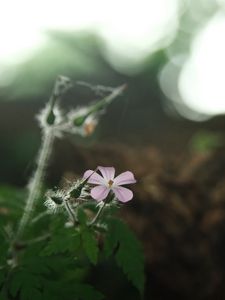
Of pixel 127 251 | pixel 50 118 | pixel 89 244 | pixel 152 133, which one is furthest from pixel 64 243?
pixel 152 133

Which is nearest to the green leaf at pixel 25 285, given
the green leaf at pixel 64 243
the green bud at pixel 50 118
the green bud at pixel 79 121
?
the green leaf at pixel 64 243

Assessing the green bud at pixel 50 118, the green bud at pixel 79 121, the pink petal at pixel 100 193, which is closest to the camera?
the pink petal at pixel 100 193

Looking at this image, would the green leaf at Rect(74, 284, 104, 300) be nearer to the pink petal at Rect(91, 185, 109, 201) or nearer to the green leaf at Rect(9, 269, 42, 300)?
the green leaf at Rect(9, 269, 42, 300)

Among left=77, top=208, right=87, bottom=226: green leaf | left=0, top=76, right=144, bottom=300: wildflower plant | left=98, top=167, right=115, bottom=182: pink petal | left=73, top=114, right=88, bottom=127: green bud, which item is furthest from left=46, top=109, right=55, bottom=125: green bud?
left=98, top=167, right=115, bottom=182: pink petal

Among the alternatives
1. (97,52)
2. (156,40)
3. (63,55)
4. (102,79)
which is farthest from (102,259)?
(156,40)

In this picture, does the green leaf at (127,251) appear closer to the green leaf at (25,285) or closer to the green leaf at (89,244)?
the green leaf at (89,244)

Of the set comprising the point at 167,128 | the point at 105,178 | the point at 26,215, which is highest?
the point at 167,128

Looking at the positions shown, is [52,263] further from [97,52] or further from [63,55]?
[97,52]

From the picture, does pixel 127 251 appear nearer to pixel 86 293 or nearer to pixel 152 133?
pixel 86 293
